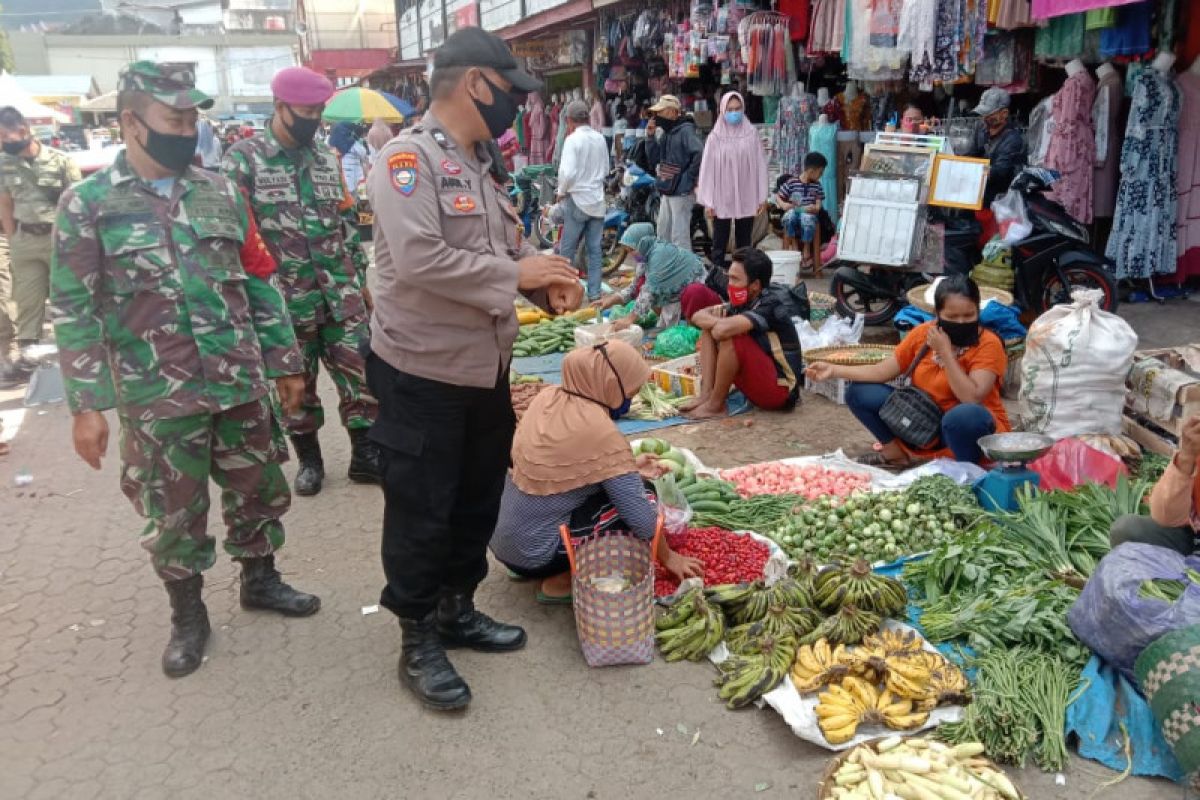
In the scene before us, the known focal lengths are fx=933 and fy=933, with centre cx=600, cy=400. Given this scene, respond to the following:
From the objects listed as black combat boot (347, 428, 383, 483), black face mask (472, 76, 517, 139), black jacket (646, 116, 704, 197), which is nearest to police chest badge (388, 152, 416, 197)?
black face mask (472, 76, 517, 139)

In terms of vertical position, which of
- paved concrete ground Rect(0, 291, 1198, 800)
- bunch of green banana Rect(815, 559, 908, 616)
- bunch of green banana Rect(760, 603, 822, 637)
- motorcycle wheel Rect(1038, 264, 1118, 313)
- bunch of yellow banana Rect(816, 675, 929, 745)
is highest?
motorcycle wheel Rect(1038, 264, 1118, 313)

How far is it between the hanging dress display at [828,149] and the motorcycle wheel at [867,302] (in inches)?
88.8

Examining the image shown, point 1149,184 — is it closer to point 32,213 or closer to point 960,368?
point 960,368

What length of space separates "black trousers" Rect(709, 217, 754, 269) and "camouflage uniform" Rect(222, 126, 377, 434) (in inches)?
227

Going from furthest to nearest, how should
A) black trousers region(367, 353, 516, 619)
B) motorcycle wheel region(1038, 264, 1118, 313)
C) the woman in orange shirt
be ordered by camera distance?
1. motorcycle wheel region(1038, 264, 1118, 313)
2. the woman in orange shirt
3. black trousers region(367, 353, 516, 619)

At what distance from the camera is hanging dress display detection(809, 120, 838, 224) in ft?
34.3

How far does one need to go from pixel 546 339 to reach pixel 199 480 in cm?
526

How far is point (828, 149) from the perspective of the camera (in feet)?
34.4

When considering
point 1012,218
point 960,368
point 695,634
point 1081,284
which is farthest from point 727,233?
point 695,634

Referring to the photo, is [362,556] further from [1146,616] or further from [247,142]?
[1146,616]

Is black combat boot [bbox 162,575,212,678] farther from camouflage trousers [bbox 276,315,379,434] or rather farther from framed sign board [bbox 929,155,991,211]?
framed sign board [bbox 929,155,991,211]

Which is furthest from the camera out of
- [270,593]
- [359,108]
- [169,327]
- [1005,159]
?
[359,108]

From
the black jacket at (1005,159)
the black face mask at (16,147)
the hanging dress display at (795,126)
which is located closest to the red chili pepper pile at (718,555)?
the black jacket at (1005,159)

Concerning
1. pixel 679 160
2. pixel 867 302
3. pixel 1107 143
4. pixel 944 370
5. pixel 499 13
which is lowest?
pixel 867 302
